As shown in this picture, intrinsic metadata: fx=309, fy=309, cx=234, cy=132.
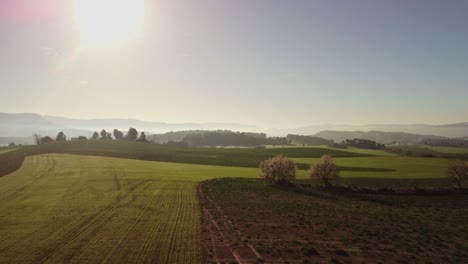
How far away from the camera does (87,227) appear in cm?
3419

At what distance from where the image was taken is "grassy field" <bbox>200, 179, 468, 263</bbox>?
2794 cm

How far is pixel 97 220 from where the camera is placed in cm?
3697

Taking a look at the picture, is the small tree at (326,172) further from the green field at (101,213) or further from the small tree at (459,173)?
the small tree at (459,173)

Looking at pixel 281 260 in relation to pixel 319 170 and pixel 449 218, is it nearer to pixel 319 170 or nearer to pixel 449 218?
pixel 449 218

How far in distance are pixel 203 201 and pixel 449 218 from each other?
36.7 metres

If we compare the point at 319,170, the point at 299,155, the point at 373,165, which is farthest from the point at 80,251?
the point at 299,155

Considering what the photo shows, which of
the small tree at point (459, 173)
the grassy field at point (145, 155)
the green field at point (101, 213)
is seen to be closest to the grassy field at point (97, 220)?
the green field at point (101, 213)

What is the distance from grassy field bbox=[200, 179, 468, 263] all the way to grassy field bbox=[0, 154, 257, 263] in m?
3.26

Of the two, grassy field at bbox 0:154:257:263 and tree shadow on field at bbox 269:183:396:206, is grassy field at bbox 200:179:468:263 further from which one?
grassy field at bbox 0:154:257:263

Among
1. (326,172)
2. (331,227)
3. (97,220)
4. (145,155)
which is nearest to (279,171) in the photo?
(326,172)

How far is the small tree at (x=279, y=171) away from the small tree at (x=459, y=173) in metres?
36.0

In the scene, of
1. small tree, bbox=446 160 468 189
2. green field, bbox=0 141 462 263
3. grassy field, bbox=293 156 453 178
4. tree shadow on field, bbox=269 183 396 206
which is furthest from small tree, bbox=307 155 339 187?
small tree, bbox=446 160 468 189

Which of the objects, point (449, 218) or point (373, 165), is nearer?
point (449, 218)

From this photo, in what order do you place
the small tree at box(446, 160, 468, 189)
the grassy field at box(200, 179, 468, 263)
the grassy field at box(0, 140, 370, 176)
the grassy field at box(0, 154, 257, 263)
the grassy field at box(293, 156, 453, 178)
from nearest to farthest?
the grassy field at box(0, 154, 257, 263), the grassy field at box(200, 179, 468, 263), the small tree at box(446, 160, 468, 189), the grassy field at box(293, 156, 453, 178), the grassy field at box(0, 140, 370, 176)
